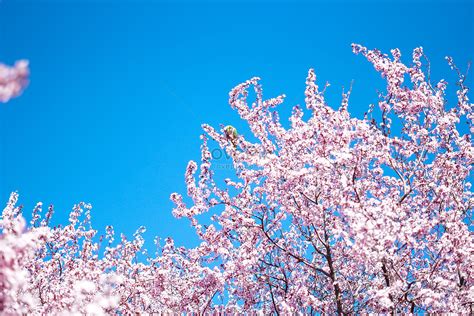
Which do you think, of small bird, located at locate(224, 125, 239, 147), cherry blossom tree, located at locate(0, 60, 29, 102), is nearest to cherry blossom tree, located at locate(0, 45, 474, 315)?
small bird, located at locate(224, 125, 239, 147)

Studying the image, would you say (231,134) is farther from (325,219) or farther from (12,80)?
(12,80)

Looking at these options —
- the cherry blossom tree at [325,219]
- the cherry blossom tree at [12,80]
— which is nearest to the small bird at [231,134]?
the cherry blossom tree at [325,219]

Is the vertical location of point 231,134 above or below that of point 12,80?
above

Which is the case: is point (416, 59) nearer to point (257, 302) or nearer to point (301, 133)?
point (301, 133)

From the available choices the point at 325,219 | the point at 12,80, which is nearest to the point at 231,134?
the point at 325,219

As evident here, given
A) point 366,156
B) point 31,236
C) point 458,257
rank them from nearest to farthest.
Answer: point 31,236 < point 458,257 < point 366,156

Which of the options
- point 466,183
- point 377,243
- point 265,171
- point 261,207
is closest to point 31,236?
point 377,243

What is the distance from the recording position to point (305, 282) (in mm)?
9828

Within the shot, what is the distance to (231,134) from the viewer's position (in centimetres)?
1039

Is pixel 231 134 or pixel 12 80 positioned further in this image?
pixel 231 134

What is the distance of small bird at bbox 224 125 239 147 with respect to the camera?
10050 mm

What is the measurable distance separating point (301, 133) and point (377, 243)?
3.43m

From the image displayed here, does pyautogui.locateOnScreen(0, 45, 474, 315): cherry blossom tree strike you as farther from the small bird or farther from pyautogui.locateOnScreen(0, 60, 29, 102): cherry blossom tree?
pyautogui.locateOnScreen(0, 60, 29, 102): cherry blossom tree

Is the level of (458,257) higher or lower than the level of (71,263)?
lower
